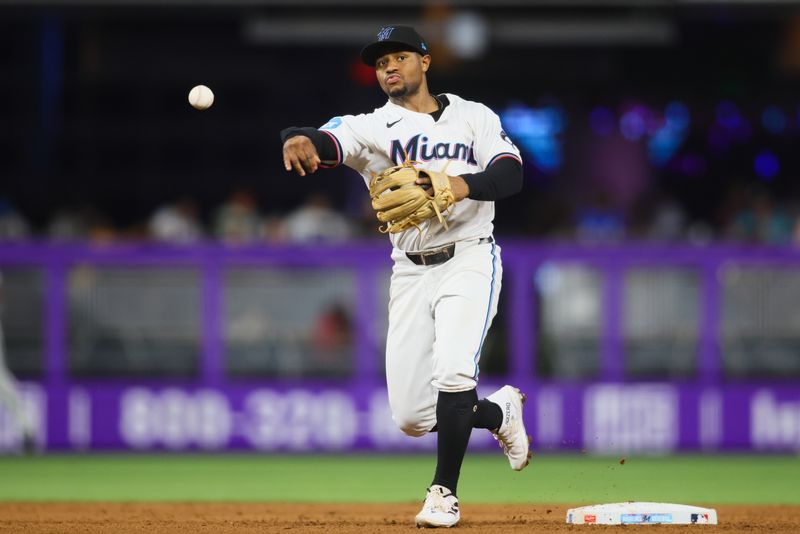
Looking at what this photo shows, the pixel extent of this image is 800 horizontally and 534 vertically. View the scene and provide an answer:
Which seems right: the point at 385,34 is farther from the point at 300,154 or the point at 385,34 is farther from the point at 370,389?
the point at 370,389

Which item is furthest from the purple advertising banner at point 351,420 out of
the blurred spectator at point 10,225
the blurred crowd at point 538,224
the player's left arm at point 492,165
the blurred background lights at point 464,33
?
the player's left arm at point 492,165

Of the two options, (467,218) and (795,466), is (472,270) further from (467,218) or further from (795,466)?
(795,466)

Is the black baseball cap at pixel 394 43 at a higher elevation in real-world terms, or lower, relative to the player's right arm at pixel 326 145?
higher

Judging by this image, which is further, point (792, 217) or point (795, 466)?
point (792, 217)

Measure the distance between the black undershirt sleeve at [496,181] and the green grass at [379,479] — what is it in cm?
270

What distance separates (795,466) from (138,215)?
8849 millimetres

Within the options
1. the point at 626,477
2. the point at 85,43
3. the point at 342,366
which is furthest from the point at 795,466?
the point at 85,43

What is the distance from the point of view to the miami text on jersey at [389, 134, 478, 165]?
6281 millimetres

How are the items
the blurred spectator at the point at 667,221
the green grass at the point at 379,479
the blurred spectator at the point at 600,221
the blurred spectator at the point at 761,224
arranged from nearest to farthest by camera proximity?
the green grass at the point at 379,479, the blurred spectator at the point at 761,224, the blurred spectator at the point at 600,221, the blurred spectator at the point at 667,221

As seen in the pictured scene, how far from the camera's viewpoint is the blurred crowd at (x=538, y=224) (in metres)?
13.2

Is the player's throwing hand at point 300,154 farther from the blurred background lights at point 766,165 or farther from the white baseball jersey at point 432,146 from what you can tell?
the blurred background lights at point 766,165

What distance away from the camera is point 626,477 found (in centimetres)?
1013

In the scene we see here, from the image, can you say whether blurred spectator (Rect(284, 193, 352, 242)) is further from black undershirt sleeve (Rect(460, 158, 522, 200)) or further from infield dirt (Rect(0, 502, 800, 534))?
black undershirt sleeve (Rect(460, 158, 522, 200))

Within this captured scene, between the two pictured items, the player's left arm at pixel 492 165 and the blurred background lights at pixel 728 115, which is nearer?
the player's left arm at pixel 492 165
